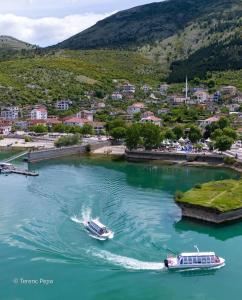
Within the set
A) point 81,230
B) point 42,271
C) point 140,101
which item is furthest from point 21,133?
point 42,271

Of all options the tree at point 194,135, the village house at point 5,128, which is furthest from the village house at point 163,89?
the tree at point 194,135

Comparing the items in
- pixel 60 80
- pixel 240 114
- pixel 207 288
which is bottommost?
pixel 207 288

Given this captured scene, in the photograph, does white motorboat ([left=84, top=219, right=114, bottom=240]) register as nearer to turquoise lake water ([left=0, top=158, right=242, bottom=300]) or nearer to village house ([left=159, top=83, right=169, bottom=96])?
turquoise lake water ([left=0, top=158, right=242, bottom=300])

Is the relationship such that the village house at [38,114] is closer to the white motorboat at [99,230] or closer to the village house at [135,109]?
the village house at [135,109]

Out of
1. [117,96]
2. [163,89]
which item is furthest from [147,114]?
[163,89]

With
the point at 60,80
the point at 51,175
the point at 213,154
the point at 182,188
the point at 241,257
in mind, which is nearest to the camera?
the point at 241,257

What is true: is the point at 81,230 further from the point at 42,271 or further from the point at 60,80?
the point at 60,80

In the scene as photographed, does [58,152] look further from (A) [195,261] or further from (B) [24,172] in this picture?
(A) [195,261]
